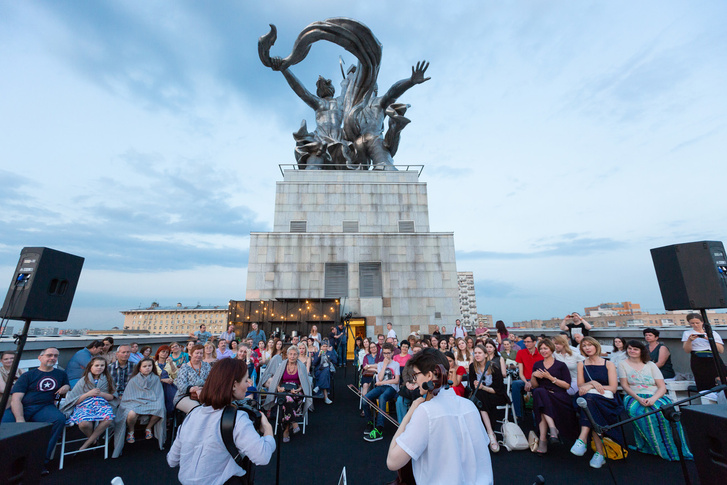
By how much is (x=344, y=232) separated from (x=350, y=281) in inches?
138

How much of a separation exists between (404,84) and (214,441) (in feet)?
80.0

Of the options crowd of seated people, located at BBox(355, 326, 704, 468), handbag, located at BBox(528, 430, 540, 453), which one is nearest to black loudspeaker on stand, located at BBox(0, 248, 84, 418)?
crowd of seated people, located at BBox(355, 326, 704, 468)

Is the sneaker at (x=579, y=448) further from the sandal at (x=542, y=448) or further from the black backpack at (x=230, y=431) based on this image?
the black backpack at (x=230, y=431)

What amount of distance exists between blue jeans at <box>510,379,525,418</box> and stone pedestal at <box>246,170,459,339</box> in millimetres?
11938

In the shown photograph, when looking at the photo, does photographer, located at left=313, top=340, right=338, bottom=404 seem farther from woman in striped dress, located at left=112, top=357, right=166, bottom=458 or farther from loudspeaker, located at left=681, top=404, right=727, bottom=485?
loudspeaker, located at left=681, top=404, right=727, bottom=485

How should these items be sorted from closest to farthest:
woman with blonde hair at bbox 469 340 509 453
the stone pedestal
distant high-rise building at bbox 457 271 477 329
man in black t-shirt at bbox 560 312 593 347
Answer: woman with blonde hair at bbox 469 340 509 453
man in black t-shirt at bbox 560 312 593 347
the stone pedestal
distant high-rise building at bbox 457 271 477 329

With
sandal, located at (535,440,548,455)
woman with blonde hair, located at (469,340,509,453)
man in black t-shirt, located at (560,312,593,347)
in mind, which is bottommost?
sandal, located at (535,440,548,455)

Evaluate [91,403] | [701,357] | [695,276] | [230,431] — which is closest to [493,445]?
[695,276]

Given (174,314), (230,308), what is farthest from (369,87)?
(174,314)

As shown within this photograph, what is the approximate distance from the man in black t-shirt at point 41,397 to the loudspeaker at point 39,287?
2721 mm

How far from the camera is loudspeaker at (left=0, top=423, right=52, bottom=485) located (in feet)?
6.39

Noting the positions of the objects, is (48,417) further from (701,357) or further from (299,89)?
(299,89)

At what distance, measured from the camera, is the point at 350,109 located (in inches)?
979

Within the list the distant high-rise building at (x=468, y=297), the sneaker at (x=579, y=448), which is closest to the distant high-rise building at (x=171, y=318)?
the distant high-rise building at (x=468, y=297)
